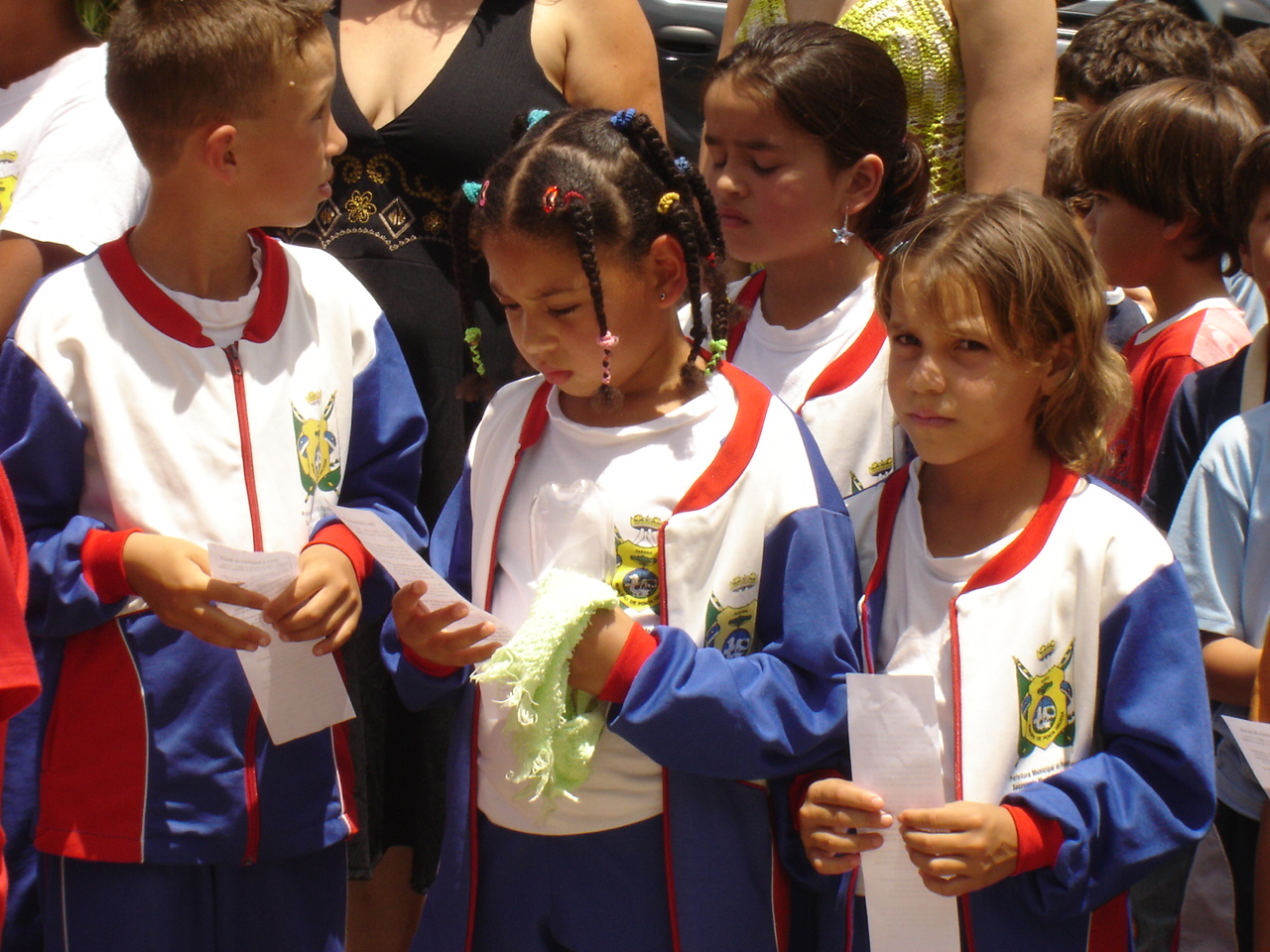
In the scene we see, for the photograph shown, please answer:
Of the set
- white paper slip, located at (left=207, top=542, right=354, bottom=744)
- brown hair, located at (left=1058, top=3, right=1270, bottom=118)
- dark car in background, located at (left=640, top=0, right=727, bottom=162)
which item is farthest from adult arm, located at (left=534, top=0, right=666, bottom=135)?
dark car in background, located at (left=640, top=0, right=727, bottom=162)

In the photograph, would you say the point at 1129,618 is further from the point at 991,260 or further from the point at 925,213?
the point at 925,213

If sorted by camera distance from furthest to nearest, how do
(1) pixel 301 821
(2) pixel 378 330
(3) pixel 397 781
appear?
(3) pixel 397 781 < (2) pixel 378 330 < (1) pixel 301 821

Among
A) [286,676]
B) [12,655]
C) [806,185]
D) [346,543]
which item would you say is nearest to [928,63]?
[806,185]

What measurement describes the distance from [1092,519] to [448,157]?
151 cm

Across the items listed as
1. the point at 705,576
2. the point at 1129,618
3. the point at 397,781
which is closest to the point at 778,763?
the point at 705,576

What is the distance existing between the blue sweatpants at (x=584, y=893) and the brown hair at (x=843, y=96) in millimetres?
1312

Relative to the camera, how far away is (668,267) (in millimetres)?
1983

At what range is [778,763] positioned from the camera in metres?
1.83

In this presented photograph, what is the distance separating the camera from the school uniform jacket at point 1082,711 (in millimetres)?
1743

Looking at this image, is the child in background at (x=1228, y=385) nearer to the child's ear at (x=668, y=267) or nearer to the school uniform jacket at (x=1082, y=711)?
the school uniform jacket at (x=1082, y=711)

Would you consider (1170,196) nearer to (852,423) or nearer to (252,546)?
(852,423)

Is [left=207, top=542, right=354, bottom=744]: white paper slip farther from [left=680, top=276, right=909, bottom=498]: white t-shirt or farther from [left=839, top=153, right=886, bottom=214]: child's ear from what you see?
[left=839, top=153, right=886, bottom=214]: child's ear

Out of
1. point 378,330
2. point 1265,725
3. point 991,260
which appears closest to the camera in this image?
point 1265,725

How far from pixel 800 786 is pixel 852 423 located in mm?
676
